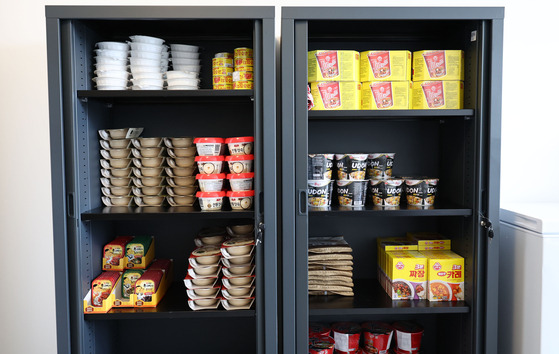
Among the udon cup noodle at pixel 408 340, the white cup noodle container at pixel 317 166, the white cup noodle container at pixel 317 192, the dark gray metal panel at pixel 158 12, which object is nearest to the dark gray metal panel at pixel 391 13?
the dark gray metal panel at pixel 158 12

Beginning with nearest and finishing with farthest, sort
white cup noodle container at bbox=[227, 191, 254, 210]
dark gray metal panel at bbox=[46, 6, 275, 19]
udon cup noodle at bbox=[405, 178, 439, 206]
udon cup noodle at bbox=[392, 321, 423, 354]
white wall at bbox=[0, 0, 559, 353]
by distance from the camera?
1. dark gray metal panel at bbox=[46, 6, 275, 19]
2. white cup noodle container at bbox=[227, 191, 254, 210]
3. udon cup noodle at bbox=[405, 178, 439, 206]
4. udon cup noodle at bbox=[392, 321, 423, 354]
5. white wall at bbox=[0, 0, 559, 353]

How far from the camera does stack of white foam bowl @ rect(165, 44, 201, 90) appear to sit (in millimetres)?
2045

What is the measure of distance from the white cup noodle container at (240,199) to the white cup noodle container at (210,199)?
5 cm

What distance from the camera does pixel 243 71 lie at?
6.61ft

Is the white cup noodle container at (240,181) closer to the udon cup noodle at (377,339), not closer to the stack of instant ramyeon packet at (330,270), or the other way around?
the stack of instant ramyeon packet at (330,270)

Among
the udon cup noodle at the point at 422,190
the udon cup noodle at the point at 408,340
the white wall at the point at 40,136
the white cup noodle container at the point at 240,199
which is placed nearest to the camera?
the white cup noodle container at the point at 240,199

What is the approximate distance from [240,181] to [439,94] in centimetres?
101

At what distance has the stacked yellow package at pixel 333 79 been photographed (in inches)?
79.0

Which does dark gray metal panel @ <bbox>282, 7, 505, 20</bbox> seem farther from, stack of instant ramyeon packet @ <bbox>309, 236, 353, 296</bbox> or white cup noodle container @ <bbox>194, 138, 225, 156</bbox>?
stack of instant ramyeon packet @ <bbox>309, 236, 353, 296</bbox>

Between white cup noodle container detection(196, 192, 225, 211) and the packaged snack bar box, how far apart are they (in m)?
0.89

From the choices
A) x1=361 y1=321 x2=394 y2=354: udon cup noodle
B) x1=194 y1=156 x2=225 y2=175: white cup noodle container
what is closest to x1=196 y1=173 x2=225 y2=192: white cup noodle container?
x1=194 y1=156 x2=225 y2=175: white cup noodle container

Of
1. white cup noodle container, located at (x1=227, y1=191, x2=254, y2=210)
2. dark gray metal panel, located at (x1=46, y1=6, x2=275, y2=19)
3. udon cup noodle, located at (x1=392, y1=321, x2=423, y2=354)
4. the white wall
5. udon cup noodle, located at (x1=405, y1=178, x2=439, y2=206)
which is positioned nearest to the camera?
dark gray metal panel, located at (x1=46, y1=6, x2=275, y2=19)

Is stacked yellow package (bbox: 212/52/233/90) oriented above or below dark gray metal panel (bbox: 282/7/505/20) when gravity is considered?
below

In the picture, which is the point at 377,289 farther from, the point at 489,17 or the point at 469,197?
the point at 489,17
